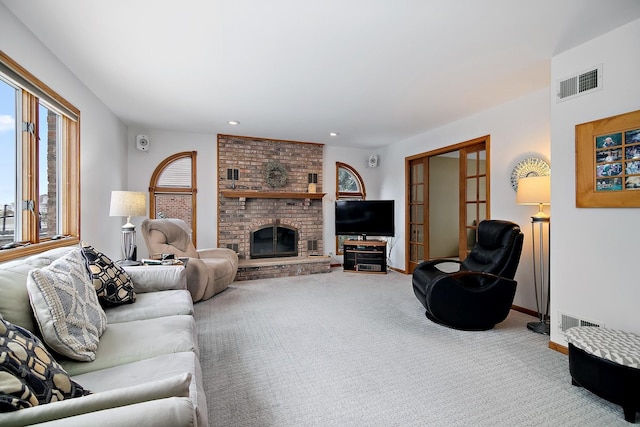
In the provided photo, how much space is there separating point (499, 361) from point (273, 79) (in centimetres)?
317

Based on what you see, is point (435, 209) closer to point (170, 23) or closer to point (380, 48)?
point (380, 48)

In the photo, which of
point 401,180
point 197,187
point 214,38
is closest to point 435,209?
point 401,180

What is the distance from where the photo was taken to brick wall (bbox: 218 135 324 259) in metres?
5.38

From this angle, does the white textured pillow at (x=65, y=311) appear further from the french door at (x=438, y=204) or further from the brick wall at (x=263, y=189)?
the french door at (x=438, y=204)

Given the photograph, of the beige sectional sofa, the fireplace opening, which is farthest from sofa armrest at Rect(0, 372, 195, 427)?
the fireplace opening

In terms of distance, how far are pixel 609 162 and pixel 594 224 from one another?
0.47 meters

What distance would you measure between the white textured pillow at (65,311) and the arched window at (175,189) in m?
3.61

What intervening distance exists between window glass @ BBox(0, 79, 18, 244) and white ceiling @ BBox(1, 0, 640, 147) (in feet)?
1.80

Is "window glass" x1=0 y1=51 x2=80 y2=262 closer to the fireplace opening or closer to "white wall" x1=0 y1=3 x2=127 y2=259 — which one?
"white wall" x1=0 y1=3 x2=127 y2=259

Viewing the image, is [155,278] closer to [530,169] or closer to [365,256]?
[365,256]

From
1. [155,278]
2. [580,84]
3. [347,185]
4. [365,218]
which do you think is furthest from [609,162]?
[347,185]

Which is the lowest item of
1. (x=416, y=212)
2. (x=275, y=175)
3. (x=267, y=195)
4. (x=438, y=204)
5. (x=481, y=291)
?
(x=481, y=291)

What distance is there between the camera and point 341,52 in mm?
2480

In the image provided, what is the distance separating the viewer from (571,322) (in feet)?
8.08
